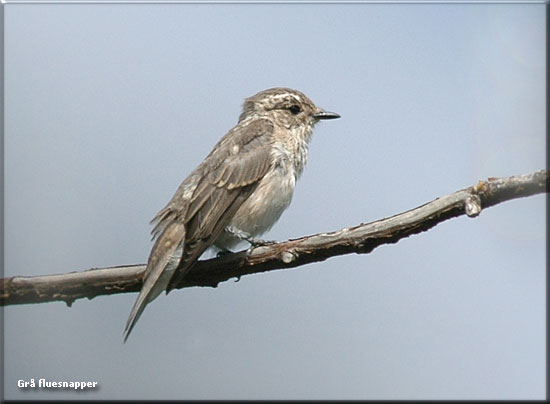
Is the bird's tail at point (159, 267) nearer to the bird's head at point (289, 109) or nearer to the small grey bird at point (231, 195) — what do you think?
the small grey bird at point (231, 195)

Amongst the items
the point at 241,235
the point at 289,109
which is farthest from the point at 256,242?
the point at 289,109

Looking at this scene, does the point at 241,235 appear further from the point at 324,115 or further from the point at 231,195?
the point at 324,115

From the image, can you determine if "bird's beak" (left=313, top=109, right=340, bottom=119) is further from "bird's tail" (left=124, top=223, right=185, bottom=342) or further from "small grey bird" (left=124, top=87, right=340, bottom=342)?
"bird's tail" (left=124, top=223, right=185, bottom=342)

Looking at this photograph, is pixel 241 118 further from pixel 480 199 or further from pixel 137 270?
pixel 480 199

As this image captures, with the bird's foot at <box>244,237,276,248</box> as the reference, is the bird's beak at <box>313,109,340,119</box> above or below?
above

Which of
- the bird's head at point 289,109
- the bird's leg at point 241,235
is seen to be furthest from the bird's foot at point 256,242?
the bird's head at point 289,109

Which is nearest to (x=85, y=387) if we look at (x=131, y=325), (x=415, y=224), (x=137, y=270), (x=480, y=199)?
(x=131, y=325)

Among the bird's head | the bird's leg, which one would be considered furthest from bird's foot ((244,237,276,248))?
the bird's head
